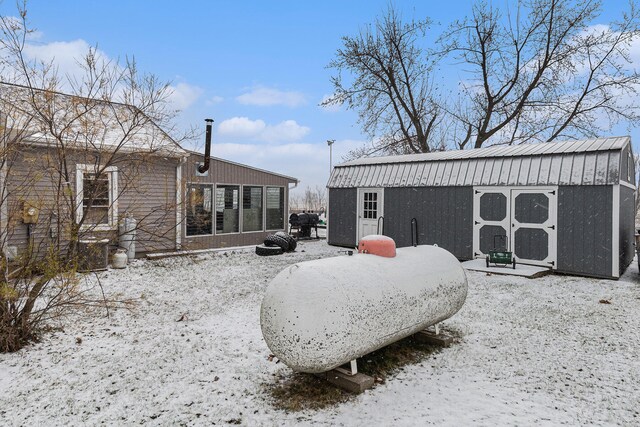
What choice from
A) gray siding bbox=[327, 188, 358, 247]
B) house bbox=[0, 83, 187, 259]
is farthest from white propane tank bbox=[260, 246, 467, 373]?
gray siding bbox=[327, 188, 358, 247]

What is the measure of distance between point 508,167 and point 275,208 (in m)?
7.79

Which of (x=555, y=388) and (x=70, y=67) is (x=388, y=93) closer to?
(x=70, y=67)

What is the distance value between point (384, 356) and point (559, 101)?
1950cm

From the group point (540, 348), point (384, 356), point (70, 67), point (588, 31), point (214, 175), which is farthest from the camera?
point (588, 31)

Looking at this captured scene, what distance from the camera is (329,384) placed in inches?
136

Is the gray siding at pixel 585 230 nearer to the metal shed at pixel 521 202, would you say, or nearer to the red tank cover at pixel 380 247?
the metal shed at pixel 521 202

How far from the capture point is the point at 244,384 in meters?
3.52

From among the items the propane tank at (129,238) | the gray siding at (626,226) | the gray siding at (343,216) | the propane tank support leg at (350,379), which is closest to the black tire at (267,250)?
the gray siding at (343,216)

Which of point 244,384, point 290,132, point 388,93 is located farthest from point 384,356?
point 290,132

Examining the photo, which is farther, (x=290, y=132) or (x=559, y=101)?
(x=290, y=132)

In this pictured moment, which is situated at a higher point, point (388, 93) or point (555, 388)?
point (388, 93)

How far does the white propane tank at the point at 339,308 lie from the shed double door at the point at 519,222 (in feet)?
22.2

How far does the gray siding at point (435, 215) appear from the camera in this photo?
411 inches

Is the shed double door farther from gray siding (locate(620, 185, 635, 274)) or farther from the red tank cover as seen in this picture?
the red tank cover
